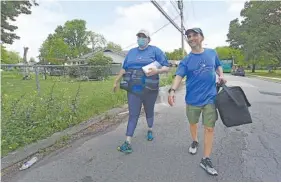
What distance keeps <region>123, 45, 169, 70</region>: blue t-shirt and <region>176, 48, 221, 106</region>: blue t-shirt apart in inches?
27.4

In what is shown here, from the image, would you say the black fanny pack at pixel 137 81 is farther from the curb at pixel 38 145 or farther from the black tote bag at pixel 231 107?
the curb at pixel 38 145

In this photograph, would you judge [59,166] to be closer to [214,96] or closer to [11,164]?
[11,164]

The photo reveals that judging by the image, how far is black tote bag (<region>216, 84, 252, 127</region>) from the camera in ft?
11.3

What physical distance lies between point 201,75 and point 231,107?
0.57 m

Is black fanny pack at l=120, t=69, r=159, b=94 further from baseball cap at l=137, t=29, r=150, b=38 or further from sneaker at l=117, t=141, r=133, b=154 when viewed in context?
sneaker at l=117, t=141, r=133, b=154

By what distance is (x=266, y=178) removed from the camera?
322 cm

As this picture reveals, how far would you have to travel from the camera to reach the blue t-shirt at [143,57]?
164 inches

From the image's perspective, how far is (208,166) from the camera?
3465mm

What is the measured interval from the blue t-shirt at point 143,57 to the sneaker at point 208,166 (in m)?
1.63

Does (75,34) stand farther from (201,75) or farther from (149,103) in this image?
(201,75)

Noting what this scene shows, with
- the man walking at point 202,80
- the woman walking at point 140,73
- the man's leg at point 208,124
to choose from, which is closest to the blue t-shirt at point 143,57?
the woman walking at point 140,73

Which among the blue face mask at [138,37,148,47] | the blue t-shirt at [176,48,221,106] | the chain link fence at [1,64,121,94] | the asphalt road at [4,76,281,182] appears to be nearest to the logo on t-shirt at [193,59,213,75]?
the blue t-shirt at [176,48,221,106]

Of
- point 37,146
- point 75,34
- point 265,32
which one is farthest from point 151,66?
point 75,34

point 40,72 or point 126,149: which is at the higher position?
point 40,72
